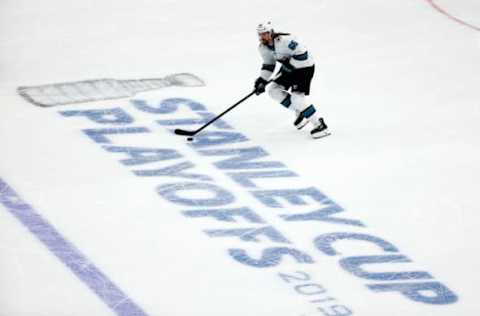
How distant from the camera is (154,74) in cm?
1242

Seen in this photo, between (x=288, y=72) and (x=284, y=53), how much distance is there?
0.77 feet

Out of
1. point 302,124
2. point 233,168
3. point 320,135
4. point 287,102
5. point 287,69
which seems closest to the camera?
point 233,168

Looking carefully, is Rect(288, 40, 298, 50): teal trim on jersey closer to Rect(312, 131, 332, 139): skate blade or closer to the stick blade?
Rect(312, 131, 332, 139): skate blade

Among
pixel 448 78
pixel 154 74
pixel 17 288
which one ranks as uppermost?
pixel 448 78

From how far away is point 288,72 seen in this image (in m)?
10.8

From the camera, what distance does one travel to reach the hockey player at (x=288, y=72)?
416 inches

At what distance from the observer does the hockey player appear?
10578 millimetres

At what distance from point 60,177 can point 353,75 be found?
4.11 meters

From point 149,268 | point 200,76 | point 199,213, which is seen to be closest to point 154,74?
point 200,76

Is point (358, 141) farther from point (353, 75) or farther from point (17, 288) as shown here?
point (17, 288)

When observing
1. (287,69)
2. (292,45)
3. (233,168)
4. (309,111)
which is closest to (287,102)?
(309,111)

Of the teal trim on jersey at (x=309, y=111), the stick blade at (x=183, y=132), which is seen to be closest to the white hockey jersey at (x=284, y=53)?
the teal trim on jersey at (x=309, y=111)

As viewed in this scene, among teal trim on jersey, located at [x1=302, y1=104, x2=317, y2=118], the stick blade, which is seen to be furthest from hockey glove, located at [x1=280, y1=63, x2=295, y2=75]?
the stick blade

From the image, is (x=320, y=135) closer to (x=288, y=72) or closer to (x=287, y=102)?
(x=287, y=102)
